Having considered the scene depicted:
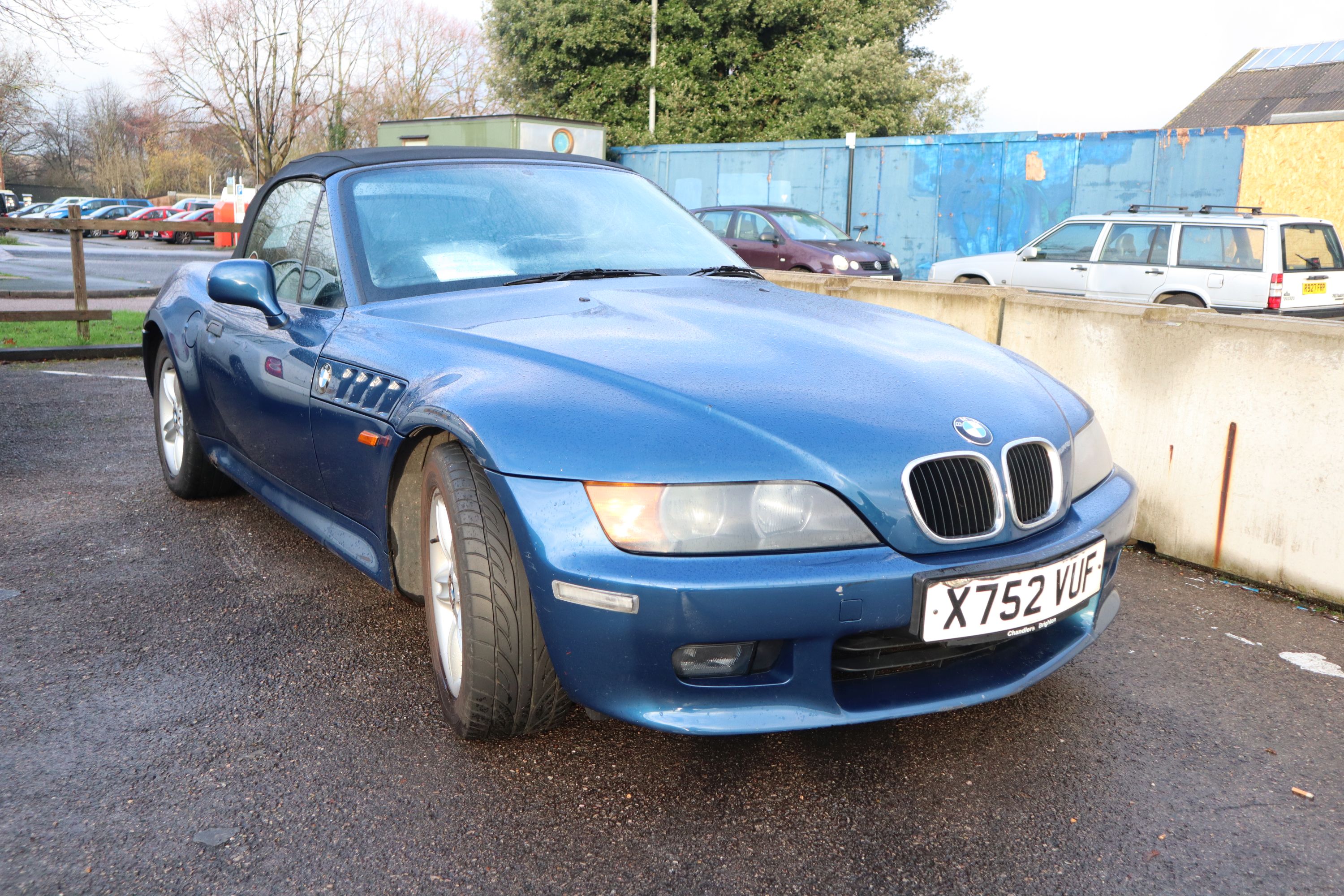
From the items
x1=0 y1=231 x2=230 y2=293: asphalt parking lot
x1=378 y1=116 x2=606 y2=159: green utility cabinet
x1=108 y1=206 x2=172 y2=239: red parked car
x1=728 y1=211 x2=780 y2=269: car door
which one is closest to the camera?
x1=728 y1=211 x2=780 y2=269: car door

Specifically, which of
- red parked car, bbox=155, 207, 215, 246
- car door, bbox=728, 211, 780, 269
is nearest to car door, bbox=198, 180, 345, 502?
car door, bbox=728, 211, 780, 269

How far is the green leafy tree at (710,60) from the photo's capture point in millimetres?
28031

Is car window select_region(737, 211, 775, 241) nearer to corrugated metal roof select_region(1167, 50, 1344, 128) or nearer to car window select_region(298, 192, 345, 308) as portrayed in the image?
car window select_region(298, 192, 345, 308)

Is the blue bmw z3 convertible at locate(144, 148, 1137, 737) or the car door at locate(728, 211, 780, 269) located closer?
the blue bmw z3 convertible at locate(144, 148, 1137, 737)

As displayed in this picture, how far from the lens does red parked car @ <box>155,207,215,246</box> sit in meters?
39.2

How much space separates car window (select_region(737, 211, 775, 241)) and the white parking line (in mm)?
9161

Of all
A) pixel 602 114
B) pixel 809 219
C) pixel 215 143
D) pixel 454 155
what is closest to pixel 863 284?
pixel 454 155

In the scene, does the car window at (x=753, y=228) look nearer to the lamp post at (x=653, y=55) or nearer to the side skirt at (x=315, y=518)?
the side skirt at (x=315, y=518)

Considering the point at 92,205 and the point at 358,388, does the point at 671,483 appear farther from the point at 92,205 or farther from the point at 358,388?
the point at 92,205

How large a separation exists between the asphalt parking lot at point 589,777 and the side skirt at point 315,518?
0.31 meters

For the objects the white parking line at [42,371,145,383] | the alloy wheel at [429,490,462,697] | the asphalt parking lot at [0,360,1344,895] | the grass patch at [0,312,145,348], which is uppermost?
the alloy wheel at [429,490,462,697]

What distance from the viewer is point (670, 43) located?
29.1 metres

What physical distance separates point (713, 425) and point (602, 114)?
28990mm

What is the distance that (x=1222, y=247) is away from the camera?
11.1 meters
